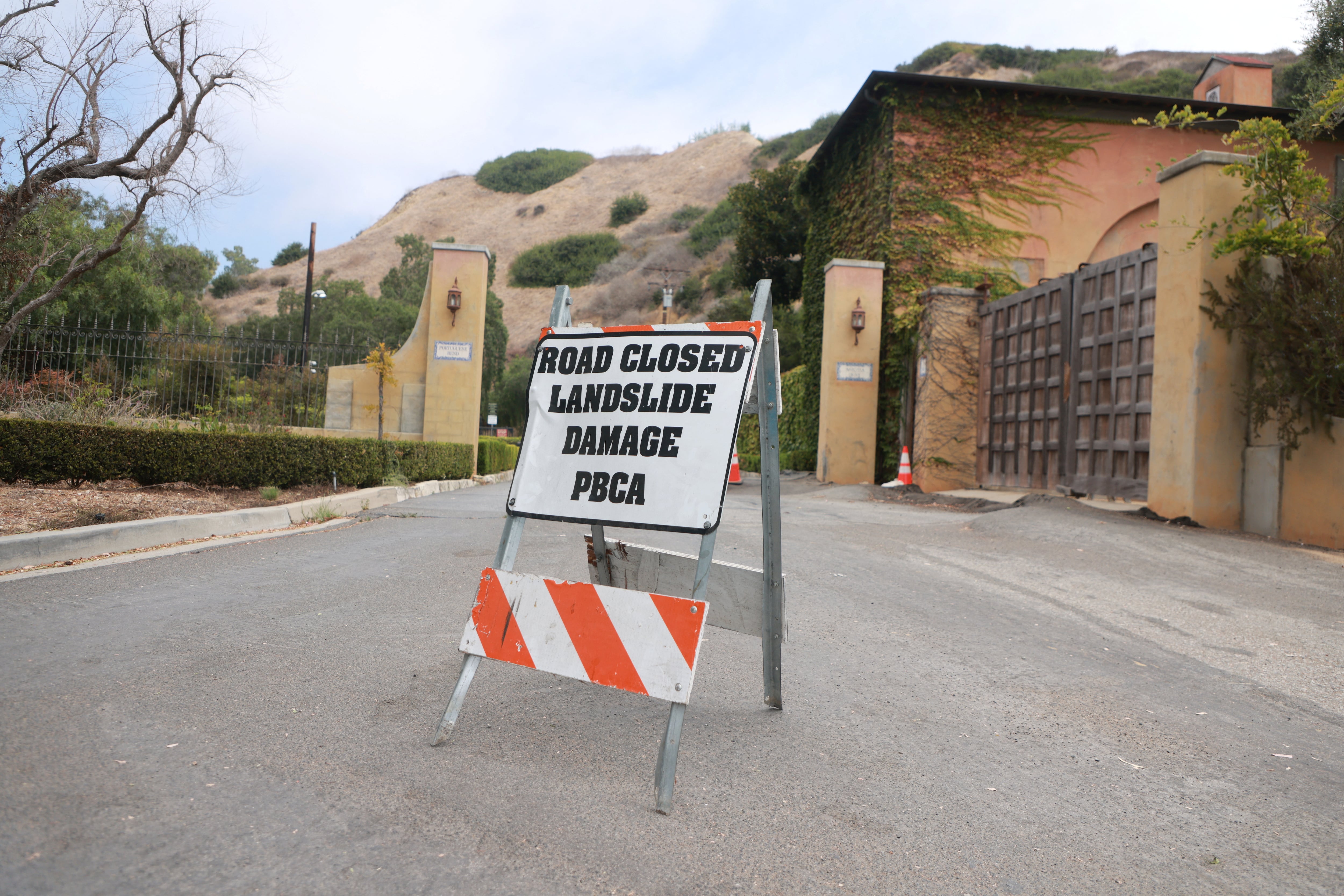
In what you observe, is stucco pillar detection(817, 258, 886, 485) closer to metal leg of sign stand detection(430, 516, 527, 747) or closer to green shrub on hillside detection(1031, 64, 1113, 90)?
metal leg of sign stand detection(430, 516, 527, 747)

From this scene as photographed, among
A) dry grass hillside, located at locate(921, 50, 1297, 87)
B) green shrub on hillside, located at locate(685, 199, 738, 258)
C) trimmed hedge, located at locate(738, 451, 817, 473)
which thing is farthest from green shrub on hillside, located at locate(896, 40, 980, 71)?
trimmed hedge, located at locate(738, 451, 817, 473)

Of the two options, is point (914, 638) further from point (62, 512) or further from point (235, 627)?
point (62, 512)

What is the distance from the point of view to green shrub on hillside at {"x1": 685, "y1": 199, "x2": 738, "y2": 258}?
3322 inches

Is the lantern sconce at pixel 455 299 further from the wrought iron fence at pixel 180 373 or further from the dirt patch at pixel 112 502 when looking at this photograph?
the dirt patch at pixel 112 502

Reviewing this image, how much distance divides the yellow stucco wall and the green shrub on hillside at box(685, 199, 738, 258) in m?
68.5

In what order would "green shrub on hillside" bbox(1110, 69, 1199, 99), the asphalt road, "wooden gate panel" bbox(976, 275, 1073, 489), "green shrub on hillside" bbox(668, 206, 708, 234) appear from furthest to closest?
"green shrub on hillside" bbox(668, 206, 708, 234)
"green shrub on hillside" bbox(1110, 69, 1199, 99)
"wooden gate panel" bbox(976, 275, 1073, 489)
the asphalt road

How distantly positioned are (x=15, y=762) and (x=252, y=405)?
14060 millimetres

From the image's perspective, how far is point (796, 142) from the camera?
9981 centimetres

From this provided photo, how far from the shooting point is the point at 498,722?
10.3 ft

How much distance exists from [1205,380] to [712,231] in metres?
80.2

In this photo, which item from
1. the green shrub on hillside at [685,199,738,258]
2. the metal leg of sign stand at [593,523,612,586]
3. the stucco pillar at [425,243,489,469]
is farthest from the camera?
the green shrub on hillside at [685,199,738,258]

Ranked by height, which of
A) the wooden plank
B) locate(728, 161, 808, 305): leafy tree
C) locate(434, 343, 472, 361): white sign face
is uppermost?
locate(728, 161, 808, 305): leafy tree

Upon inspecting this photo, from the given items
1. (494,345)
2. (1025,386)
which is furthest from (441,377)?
(494,345)

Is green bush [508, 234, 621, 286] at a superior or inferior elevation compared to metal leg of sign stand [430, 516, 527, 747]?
superior
